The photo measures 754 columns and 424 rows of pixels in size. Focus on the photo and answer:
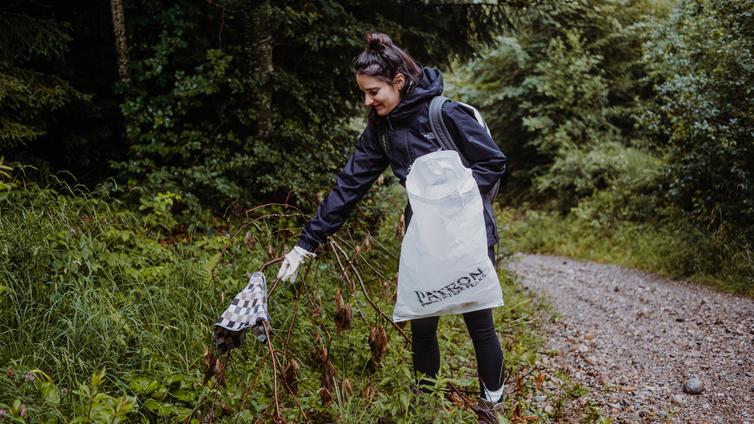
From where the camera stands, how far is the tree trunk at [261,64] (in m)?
5.54

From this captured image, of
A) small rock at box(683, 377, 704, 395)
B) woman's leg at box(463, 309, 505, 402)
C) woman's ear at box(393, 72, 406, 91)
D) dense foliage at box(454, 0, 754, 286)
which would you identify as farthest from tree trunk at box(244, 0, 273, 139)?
small rock at box(683, 377, 704, 395)

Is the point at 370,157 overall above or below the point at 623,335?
above

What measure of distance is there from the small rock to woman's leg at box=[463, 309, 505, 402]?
1.64 meters

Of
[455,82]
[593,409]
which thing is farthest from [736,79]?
[455,82]

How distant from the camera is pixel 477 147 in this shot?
8.00 feet

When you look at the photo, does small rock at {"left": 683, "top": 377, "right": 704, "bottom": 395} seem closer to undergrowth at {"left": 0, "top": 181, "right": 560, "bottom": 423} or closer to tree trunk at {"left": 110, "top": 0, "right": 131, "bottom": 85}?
undergrowth at {"left": 0, "top": 181, "right": 560, "bottom": 423}

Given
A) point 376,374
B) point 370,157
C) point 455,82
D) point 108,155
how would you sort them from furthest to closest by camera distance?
point 455,82 → point 108,155 → point 376,374 → point 370,157

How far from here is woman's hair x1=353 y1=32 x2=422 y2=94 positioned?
2.53 meters

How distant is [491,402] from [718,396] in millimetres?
1744

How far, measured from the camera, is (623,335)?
4.70m

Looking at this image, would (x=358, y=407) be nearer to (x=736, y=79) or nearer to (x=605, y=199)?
(x=736, y=79)

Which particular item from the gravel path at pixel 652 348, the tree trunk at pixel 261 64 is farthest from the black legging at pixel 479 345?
the tree trunk at pixel 261 64

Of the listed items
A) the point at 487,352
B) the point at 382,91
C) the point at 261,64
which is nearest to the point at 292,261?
the point at 382,91

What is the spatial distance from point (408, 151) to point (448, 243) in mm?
511
